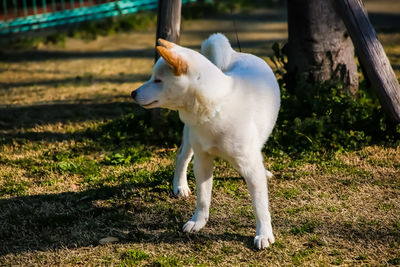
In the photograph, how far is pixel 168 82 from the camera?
2979mm

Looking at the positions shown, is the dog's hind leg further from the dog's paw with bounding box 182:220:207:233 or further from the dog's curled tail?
the dog's curled tail

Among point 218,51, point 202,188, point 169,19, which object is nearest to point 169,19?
point 169,19

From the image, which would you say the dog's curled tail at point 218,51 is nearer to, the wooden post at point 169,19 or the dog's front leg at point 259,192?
the dog's front leg at point 259,192

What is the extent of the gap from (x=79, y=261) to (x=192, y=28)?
6932mm

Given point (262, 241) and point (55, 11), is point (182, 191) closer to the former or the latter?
point (262, 241)

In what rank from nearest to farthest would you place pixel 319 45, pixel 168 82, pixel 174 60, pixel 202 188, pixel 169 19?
pixel 174 60, pixel 168 82, pixel 202 188, pixel 169 19, pixel 319 45

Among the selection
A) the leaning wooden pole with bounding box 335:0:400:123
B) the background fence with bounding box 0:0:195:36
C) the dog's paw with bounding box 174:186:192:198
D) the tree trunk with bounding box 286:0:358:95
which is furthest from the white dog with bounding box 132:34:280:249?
the background fence with bounding box 0:0:195:36

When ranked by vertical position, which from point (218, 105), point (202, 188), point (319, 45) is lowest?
point (202, 188)

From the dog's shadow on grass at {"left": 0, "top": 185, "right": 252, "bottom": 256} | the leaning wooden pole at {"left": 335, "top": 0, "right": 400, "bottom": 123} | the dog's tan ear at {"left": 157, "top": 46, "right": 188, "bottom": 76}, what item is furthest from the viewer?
the leaning wooden pole at {"left": 335, "top": 0, "right": 400, "bottom": 123}

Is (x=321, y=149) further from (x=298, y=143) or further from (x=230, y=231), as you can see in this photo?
(x=230, y=231)

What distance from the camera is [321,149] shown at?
4.89 m

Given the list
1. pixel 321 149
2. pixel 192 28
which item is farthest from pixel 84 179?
pixel 192 28

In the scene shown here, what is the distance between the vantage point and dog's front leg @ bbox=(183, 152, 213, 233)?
341cm

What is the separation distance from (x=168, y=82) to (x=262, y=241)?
48.1 inches
